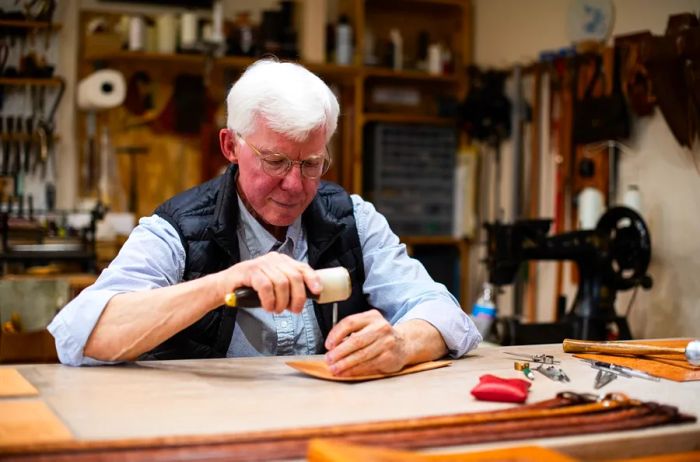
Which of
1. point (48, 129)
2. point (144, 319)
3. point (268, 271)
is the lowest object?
point (144, 319)

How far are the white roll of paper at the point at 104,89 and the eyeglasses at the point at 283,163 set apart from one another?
138 inches

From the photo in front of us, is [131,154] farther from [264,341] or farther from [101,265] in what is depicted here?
[264,341]

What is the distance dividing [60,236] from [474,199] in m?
2.70

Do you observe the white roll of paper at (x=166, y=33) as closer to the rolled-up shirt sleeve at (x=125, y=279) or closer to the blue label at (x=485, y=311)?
the blue label at (x=485, y=311)

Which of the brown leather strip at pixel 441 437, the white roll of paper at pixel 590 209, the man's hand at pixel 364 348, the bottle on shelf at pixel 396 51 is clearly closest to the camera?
the brown leather strip at pixel 441 437

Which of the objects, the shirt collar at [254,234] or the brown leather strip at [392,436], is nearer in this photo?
the brown leather strip at [392,436]

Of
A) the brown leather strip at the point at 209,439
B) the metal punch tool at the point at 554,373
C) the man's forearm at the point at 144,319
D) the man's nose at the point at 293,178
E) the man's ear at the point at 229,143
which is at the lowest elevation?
the metal punch tool at the point at 554,373

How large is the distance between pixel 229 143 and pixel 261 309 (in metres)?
0.42

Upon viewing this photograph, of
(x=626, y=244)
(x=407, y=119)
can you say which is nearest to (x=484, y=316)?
(x=626, y=244)

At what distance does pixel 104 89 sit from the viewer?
5434 millimetres

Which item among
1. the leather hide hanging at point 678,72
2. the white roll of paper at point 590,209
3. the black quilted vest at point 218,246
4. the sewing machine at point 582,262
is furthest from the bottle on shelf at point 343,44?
the black quilted vest at point 218,246

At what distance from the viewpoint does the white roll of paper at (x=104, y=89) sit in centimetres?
541

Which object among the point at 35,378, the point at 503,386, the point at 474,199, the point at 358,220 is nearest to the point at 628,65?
the point at 474,199

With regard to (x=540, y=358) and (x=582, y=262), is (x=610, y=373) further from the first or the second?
(x=582, y=262)
